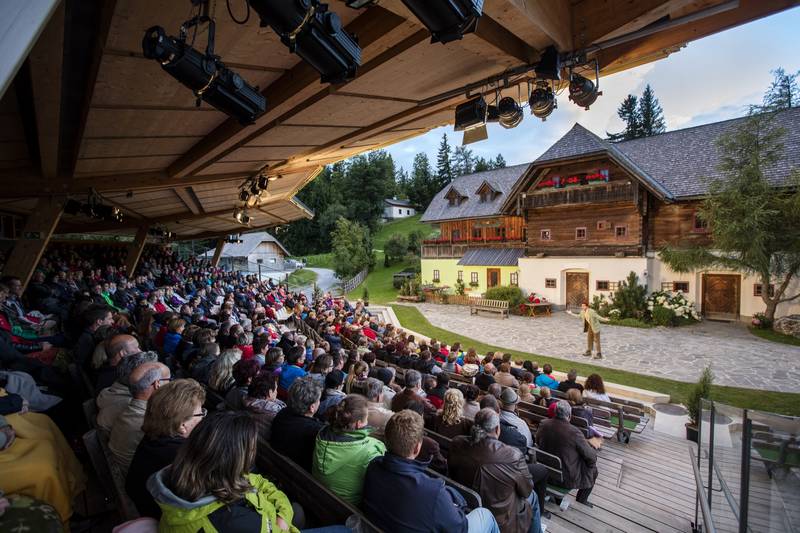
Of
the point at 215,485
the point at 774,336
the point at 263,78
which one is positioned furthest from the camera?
the point at 774,336

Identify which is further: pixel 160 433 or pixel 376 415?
pixel 376 415

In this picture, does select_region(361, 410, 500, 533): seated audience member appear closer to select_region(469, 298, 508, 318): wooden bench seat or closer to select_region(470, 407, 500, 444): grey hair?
select_region(470, 407, 500, 444): grey hair

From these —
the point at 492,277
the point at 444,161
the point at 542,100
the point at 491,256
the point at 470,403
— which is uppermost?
the point at 444,161

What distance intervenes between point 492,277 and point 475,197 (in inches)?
277

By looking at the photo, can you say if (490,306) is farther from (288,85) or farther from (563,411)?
(288,85)

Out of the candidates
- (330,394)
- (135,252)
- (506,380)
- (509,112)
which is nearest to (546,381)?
(506,380)

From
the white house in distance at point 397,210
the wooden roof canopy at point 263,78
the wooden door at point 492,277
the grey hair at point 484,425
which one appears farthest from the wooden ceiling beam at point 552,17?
the white house in distance at point 397,210

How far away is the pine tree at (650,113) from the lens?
47.2 meters

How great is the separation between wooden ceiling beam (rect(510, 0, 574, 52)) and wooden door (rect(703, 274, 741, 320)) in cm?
1865

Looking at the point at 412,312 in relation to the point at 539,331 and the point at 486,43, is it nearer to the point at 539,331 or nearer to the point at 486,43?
the point at 539,331

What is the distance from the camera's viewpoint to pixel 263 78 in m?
3.82

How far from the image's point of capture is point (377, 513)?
7.17 feet

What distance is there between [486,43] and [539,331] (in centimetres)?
1429

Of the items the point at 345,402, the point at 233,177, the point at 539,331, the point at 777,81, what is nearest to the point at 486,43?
the point at 345,402
